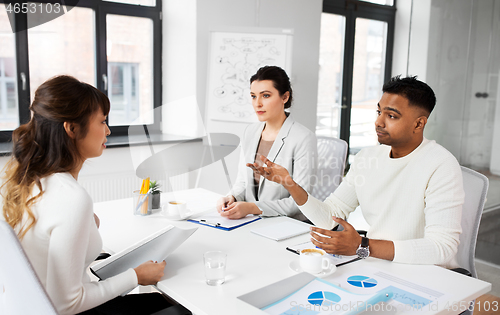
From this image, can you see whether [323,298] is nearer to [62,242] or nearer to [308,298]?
[308,298]

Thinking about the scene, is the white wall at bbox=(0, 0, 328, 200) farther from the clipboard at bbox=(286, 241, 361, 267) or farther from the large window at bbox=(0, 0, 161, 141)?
the clipboard at bbox=(286, 241, 361, 267)

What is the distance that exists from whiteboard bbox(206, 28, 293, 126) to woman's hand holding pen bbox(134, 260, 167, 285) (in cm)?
252

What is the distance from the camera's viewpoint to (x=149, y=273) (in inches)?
49.5

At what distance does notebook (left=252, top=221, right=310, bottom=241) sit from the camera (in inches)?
64.0

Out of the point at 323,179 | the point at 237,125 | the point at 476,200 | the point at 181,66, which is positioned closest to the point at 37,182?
the point at 476,200

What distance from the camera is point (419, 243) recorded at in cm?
139

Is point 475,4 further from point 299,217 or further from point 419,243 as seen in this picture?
point 419,243

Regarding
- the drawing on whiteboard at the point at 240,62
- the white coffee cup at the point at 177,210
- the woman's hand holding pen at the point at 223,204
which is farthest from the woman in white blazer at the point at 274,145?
the drawing on whiteboard at the point at 240,62

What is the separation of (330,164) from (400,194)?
86cm

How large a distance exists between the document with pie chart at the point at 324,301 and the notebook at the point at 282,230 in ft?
1.40

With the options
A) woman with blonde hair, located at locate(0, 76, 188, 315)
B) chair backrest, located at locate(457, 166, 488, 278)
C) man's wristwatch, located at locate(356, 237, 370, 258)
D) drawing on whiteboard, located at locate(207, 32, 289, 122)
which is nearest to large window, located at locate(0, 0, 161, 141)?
drawing on whiteboard, located at locate(207, 32, 289, 122)

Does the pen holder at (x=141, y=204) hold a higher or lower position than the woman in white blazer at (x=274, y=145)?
lower

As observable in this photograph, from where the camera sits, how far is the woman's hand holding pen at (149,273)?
4.10ft

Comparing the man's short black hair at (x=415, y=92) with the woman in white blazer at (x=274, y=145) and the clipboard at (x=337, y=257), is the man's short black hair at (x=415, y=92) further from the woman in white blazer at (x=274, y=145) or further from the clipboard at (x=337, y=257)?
the woman in white blazer at (x=274, y=145)
